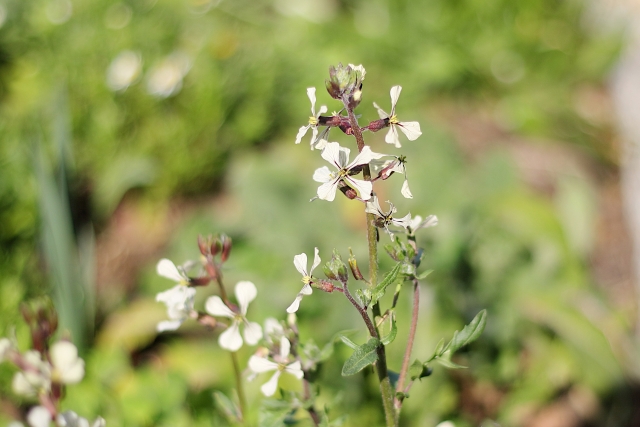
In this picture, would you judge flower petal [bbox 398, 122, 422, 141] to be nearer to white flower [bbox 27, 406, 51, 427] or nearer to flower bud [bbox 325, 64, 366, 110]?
flower bud [bbox 325, 64, 366, 110]

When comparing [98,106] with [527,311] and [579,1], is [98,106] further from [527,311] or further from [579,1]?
[579,1]

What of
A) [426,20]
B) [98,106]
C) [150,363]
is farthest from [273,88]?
[150,363]

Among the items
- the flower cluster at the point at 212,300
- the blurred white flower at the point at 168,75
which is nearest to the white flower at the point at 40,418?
the flower cluster at the point at 212,300

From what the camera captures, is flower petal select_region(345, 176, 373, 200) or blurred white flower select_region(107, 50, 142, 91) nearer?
flower petal select_region(345, 176, 373, 200)

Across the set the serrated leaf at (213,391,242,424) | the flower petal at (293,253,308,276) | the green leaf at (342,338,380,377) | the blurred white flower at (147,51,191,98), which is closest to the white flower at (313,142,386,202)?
the flower petal at (293,253,308,276)

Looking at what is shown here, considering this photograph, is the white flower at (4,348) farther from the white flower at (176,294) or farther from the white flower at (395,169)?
the white flower at (395,169)
